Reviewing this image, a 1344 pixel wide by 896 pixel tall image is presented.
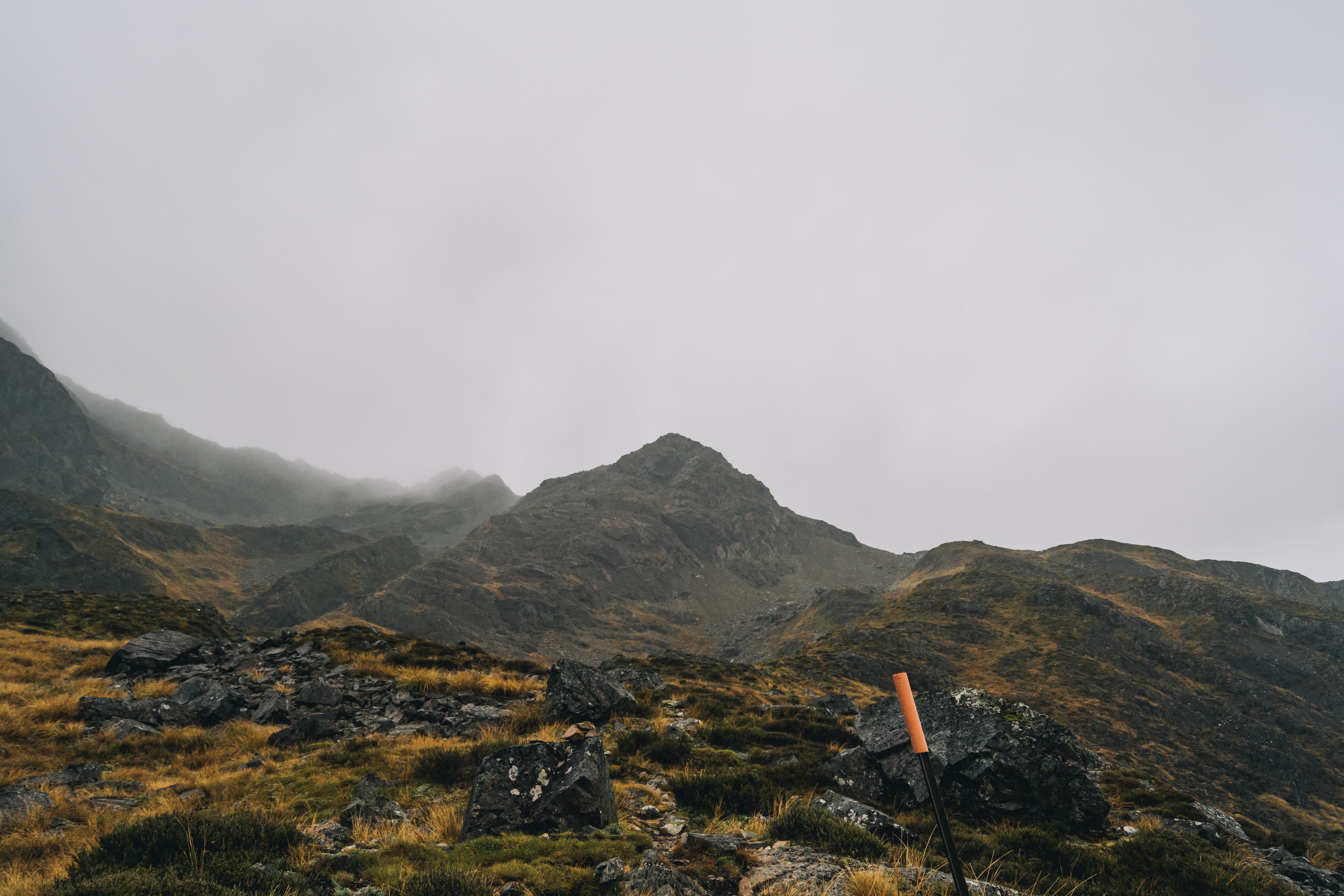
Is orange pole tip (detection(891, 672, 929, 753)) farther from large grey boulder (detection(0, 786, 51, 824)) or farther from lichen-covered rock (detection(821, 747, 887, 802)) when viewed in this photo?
large grey boulder (detection(0, 786, 51, 824))

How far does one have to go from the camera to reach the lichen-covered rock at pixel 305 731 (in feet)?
43.5

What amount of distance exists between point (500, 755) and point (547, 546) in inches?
6263

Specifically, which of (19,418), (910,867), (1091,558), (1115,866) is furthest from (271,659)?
(19,418)

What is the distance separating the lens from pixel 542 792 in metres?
8.09

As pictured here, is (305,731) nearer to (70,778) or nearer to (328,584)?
(70,778)

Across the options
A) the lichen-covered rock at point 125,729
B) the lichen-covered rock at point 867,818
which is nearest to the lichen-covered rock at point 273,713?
the lichen-covered rock at point 125,729

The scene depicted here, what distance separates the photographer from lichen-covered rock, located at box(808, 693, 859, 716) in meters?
26.1

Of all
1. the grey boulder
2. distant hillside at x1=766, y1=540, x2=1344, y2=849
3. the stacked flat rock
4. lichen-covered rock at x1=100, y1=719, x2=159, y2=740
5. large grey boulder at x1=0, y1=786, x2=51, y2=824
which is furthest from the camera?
distant hillside at x1=766, y1=540, x2=1344, y2=849

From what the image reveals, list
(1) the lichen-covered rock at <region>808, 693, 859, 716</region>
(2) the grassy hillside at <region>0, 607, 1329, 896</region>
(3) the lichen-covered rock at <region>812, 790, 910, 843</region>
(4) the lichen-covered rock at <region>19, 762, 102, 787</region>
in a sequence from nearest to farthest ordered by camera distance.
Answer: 1. (2) the grassy hillside at <region>0, 607, 1329, 896</region>
2. (3) the lichen-covered rock at <region>812, 790, 910, 843</region>
3. (4) the lichen-covered rock at <region>19, 762, 102, 787</region>
4. (1) the lichen-covered rock at <region>808, 693, 859, 716</region>

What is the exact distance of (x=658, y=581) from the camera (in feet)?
540

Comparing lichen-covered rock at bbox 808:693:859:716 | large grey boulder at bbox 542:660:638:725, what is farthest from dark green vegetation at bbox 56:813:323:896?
lichen-covered rock at bbox 808:693:859:716

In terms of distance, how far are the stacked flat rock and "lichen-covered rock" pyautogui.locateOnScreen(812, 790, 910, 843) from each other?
9.64 m

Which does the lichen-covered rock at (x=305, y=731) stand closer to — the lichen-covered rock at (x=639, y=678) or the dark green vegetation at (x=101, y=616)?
the lichen-covered rock at (x=639, y=678)

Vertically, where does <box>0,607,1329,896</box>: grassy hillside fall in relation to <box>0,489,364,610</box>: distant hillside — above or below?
above
